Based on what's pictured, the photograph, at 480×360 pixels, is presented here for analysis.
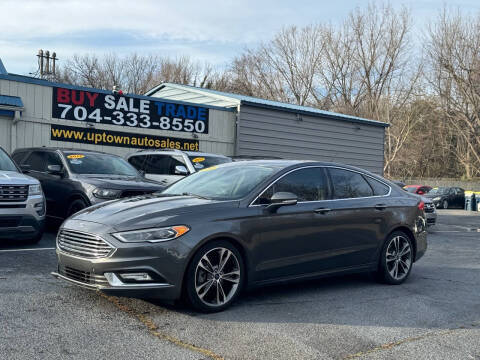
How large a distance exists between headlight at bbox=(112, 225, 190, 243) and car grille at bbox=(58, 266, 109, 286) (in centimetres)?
40

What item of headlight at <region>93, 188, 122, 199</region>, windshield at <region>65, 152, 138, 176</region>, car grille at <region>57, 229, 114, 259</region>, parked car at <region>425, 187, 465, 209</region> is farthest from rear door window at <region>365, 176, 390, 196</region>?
parked car at <region>425, 187, 465, 209</region>

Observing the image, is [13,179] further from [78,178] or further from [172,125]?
[172,125]

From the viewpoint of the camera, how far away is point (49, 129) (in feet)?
47.9

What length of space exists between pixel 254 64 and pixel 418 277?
138 ft

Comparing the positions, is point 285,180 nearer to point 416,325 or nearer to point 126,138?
point 416,325

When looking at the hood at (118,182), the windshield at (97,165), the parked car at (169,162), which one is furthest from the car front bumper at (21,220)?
the parked car at (169,162)

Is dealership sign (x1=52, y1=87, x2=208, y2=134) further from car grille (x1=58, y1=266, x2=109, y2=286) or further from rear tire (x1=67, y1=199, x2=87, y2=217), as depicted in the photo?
car grille (x1=58, y1=266, x2=109, y2=286)

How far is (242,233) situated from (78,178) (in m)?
5.32

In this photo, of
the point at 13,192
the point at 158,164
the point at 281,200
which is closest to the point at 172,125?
the point at 158,164

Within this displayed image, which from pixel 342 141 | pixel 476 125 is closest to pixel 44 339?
pixel 342 141

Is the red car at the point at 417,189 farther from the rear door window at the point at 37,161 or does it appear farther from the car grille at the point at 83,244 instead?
the car grille at the point at 83,244

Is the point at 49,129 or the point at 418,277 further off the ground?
the point at 49,129

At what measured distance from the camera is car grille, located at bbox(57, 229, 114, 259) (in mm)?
4945

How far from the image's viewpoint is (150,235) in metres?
4.95
